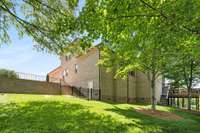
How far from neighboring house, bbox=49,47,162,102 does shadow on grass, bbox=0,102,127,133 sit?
14384mm

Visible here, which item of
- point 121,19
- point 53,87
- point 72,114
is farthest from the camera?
point 53,87

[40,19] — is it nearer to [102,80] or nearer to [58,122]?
[58,122]

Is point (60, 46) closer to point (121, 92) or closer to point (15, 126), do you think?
point (15, 126)

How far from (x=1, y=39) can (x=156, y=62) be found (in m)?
12.4

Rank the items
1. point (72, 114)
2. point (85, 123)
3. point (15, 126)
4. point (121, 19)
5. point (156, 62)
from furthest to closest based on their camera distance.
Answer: point (156, 62)
point (72, 114)
point (85, 123)
point (15, 126)
point (121, 19)

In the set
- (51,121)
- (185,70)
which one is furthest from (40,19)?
(185,70)

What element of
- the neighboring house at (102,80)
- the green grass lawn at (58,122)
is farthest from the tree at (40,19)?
the neighboring house at (102,80)

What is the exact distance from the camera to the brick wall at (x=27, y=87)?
88.8 feet

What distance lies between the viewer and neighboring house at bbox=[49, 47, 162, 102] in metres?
32.0

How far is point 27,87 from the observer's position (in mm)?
29016

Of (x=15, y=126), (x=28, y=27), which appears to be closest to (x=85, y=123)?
(x=15, y=126)

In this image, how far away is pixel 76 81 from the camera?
1420 inches

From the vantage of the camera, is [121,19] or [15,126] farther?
[15,126]

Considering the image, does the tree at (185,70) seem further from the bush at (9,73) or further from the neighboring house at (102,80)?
the bush at (9,73)
